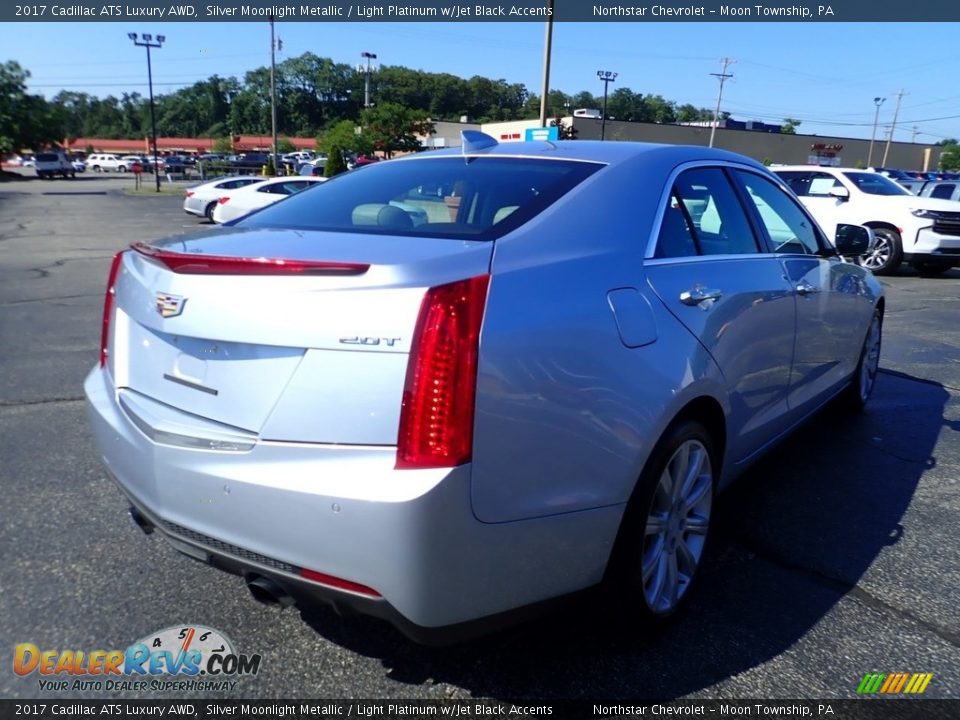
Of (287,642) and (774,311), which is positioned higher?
(774,311)

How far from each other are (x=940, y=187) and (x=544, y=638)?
1837 cm

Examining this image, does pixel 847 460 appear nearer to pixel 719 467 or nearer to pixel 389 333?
pixel 719 467

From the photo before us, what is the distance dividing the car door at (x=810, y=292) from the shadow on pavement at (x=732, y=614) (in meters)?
0.48

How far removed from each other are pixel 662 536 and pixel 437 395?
1215mm

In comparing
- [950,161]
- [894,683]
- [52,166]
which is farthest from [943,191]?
[950,161]

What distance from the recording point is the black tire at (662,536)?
98.0 inches

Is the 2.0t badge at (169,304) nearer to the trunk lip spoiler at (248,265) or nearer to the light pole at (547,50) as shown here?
the trunk lip spoiler at (248,265)

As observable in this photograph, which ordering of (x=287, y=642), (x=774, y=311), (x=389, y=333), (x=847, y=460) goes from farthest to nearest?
(x=847, y=460) → (x=774, y=311) → (x=287, y=642) → (x=389, y=333)

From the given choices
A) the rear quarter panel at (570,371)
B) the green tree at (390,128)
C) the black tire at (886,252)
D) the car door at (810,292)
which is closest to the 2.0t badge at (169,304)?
the rear quarter panel at (570,371)

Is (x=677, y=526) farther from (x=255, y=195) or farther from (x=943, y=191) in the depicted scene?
(x=255, y=195)

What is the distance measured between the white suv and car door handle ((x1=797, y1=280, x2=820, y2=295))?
10.6 meters

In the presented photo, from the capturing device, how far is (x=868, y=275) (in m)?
5.18

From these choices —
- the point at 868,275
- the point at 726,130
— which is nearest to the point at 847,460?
the point at 868,275

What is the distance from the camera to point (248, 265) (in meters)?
2.16
